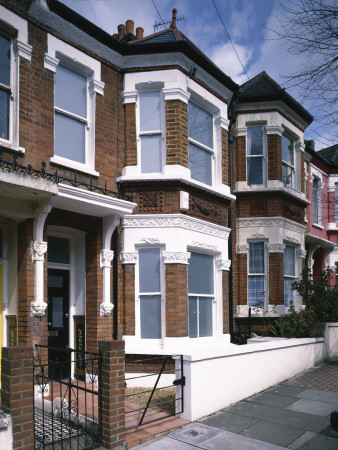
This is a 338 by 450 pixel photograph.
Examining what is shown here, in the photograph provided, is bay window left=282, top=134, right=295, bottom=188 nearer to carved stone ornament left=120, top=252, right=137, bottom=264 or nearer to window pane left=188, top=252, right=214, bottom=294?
window pane left=188, top=252, right=214, bottom=294

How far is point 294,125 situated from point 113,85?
6.30 metres

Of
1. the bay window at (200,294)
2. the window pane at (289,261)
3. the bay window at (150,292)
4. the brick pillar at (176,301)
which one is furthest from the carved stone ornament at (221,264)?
the window pane at (289,261)

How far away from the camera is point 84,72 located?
27.6ft

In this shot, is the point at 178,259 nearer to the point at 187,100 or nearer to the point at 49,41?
the point at 187,100

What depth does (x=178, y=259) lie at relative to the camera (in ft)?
27.9

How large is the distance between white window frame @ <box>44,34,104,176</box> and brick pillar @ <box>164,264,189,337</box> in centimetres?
237

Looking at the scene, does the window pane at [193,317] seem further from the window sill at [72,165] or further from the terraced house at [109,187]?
the window sill at [72,165]

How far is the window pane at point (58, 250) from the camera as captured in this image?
26.7ft

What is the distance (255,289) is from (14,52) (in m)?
8.31

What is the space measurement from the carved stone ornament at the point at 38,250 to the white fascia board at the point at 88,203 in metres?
0.70

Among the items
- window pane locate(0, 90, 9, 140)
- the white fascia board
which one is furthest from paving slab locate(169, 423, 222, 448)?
window pane locate(0, 90, 9, 140)

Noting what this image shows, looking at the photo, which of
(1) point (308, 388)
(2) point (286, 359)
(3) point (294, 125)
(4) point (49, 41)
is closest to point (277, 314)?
(2) point (286, 359)

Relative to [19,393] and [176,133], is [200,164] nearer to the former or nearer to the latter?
[176,133]

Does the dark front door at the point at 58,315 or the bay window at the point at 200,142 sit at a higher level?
the bay window at the point at 200,142
